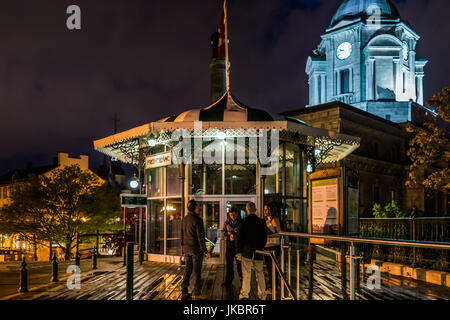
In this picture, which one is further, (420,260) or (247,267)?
(420,260)

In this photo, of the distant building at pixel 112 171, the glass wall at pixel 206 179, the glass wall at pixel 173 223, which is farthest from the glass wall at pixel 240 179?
the distant building at pixel 112 171

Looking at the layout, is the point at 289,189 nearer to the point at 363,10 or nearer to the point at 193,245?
the point at 193,245

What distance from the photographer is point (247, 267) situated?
28.2 ft

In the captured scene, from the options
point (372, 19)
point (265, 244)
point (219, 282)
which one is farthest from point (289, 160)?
point (372, 19)

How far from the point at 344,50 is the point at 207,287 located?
64560 mm

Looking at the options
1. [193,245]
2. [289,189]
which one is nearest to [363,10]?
[289,189]

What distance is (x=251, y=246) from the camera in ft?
28.1

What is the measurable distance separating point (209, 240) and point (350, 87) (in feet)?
188

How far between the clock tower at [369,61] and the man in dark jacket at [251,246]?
59.6 metres

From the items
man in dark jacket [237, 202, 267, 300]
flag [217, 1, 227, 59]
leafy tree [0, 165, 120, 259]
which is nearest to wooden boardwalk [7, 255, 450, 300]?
man in dark jacket [237, 202, 267, 300]

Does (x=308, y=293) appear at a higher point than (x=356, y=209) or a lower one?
lower

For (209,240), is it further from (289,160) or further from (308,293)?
(308,293)

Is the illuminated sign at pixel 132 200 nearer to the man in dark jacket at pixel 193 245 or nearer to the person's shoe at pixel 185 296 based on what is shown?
the man in dark jacket at pixel 193 245

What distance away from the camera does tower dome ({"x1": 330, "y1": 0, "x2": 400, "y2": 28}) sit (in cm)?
6881
